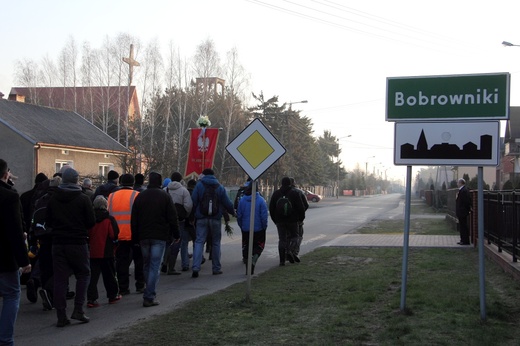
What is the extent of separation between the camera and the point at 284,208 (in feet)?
44.0

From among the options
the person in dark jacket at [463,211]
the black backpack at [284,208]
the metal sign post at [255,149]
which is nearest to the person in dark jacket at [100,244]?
the metal sign post at [255,149]

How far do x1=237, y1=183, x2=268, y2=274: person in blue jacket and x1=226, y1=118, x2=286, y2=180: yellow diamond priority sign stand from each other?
302cm

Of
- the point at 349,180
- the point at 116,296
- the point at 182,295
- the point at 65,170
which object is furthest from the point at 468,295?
the point at 349,180

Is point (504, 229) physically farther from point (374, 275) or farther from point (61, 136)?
point (61, 136)

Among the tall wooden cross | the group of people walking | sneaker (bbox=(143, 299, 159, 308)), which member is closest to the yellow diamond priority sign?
the group of people walking

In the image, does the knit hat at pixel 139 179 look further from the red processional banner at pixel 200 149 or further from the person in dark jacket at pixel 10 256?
the red processional banner at pixel 200 149

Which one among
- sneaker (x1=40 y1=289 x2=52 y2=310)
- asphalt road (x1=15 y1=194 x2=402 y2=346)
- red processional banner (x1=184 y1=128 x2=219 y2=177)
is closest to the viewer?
asphalt road (x1=15 y1=194 x2=402 y2=346)

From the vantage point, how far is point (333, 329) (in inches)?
275

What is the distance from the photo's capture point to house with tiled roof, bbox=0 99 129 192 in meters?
33.3

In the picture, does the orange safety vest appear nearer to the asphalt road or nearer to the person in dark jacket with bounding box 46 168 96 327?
the asphalt road

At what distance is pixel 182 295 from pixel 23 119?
2880 cm

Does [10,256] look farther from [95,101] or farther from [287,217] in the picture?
[95,101]

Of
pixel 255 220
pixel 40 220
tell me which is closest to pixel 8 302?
pixel 40 220

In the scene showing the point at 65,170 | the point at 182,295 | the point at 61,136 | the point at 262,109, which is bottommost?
the point at 182,295
